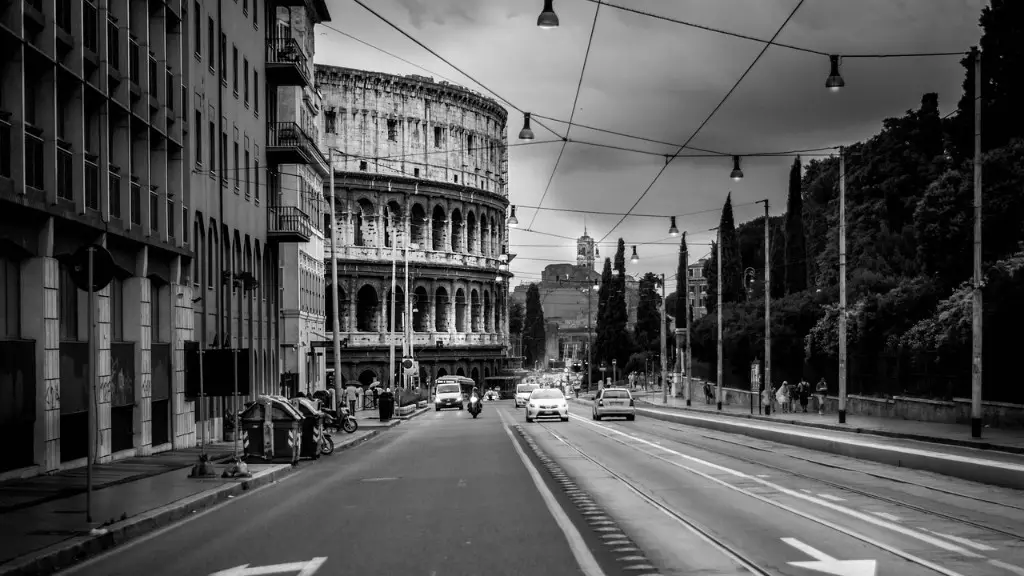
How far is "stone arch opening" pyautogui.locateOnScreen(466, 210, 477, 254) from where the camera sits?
12219 cm

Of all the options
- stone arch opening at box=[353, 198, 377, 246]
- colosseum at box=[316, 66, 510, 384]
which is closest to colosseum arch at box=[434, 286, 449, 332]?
colosseum at box=[316, 66, 510, 384]

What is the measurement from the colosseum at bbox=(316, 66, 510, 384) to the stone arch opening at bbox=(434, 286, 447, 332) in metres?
0.11

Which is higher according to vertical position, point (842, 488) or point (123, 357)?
point (123, 357)

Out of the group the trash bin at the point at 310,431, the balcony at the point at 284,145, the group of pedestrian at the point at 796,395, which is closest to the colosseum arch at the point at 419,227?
the group of pedestrian at the point at 796,395

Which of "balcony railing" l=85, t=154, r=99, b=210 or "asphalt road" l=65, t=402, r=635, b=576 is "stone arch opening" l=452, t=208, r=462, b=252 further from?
"asphalt road" l=65, t=402, r=635, b=576

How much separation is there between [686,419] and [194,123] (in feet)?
77.9

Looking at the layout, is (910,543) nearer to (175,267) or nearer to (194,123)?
(175,267)

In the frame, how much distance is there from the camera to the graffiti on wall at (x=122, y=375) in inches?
1090

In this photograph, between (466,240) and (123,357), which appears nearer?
(123,357)

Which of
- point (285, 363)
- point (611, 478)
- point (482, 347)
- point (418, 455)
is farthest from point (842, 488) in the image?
point (482, 347)

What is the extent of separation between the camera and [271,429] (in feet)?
91.6

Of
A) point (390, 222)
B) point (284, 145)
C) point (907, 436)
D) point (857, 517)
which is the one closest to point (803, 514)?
point (857, 517)

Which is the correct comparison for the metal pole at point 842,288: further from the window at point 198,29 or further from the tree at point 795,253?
the tree at point 795,253

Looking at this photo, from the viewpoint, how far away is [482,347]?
397 ft
